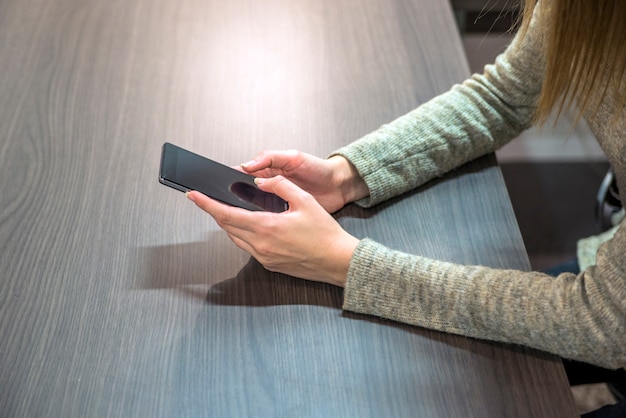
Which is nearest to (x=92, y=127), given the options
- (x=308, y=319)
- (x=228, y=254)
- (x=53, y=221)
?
(x=53, y=221)

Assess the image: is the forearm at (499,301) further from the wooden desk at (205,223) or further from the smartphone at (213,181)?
the smartphone at (213,181)

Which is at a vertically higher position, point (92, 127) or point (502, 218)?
point (92, 127)

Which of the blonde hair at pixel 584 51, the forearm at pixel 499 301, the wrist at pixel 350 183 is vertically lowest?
the forearm at pixel 499 301

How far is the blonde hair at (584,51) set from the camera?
0.60m

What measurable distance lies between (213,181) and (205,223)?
0.24 ft

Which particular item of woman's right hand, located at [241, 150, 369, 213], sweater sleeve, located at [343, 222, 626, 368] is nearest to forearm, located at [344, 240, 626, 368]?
sweater sleeve, located at [343, 222, 626, 368]

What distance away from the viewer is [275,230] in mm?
675

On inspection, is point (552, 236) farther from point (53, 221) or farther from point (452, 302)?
point (53, 221)

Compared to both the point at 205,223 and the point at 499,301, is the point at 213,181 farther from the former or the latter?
the point at 499,301

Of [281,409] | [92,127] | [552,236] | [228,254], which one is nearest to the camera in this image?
[281,409]

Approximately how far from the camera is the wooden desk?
60 centimetres

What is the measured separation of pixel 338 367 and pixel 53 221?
38 centimetres

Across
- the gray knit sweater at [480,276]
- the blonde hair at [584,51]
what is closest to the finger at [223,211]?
the gray knit sweater at [480,276]

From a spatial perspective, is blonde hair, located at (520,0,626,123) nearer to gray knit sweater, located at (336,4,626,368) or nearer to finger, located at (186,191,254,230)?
gray knit sweater, located at (336,4,626,368)
